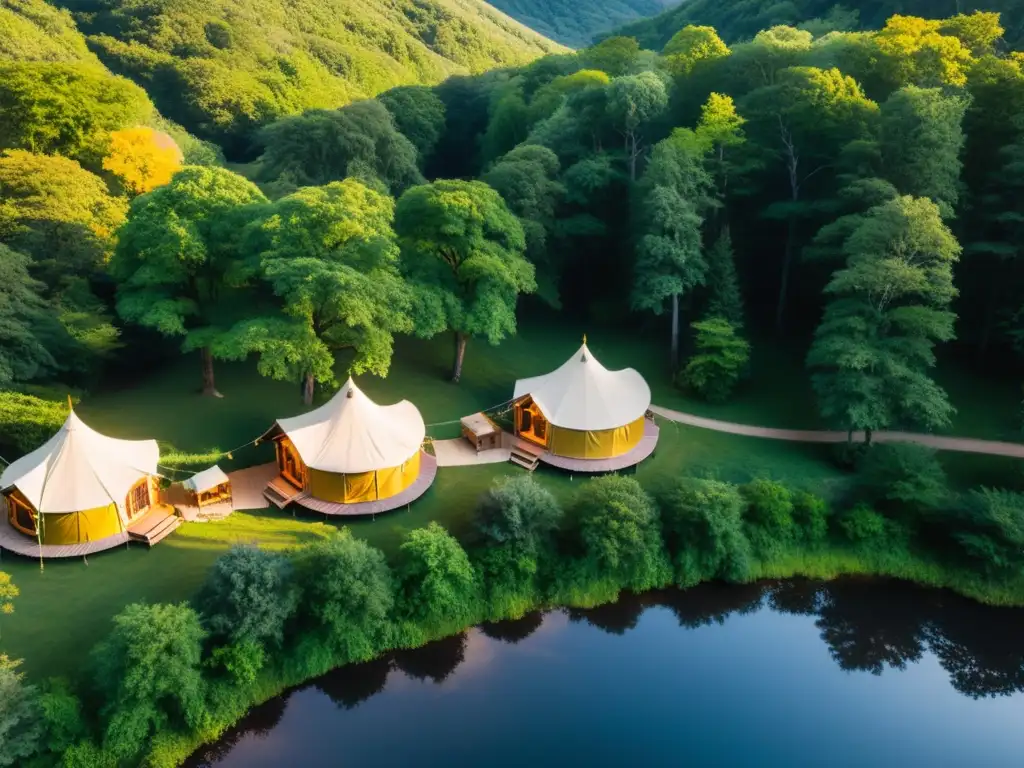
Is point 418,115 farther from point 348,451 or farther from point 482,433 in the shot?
point 348,451

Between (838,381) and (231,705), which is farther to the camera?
(838,381)

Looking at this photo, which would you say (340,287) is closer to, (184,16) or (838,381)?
(838,381)

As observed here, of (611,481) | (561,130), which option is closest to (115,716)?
→ (611,481)

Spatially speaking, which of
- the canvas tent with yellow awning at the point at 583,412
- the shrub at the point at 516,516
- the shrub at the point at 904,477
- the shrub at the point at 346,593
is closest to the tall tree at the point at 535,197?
the canvas tent with yellow awning at the point at 583,412

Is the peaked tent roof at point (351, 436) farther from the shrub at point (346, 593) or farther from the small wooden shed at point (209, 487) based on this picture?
the shrub at point (346, 593)

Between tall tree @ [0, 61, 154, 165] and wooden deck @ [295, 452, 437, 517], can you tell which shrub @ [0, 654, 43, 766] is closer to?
wooden deck @ [295, 452, 437, 517]

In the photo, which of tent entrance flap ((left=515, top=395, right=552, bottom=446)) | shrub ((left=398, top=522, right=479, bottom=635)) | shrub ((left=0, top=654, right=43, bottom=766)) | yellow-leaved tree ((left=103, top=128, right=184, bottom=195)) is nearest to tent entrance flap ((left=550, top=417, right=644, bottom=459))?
tent entrance flap ((left=515, top=395, right=552, bottom=446))
